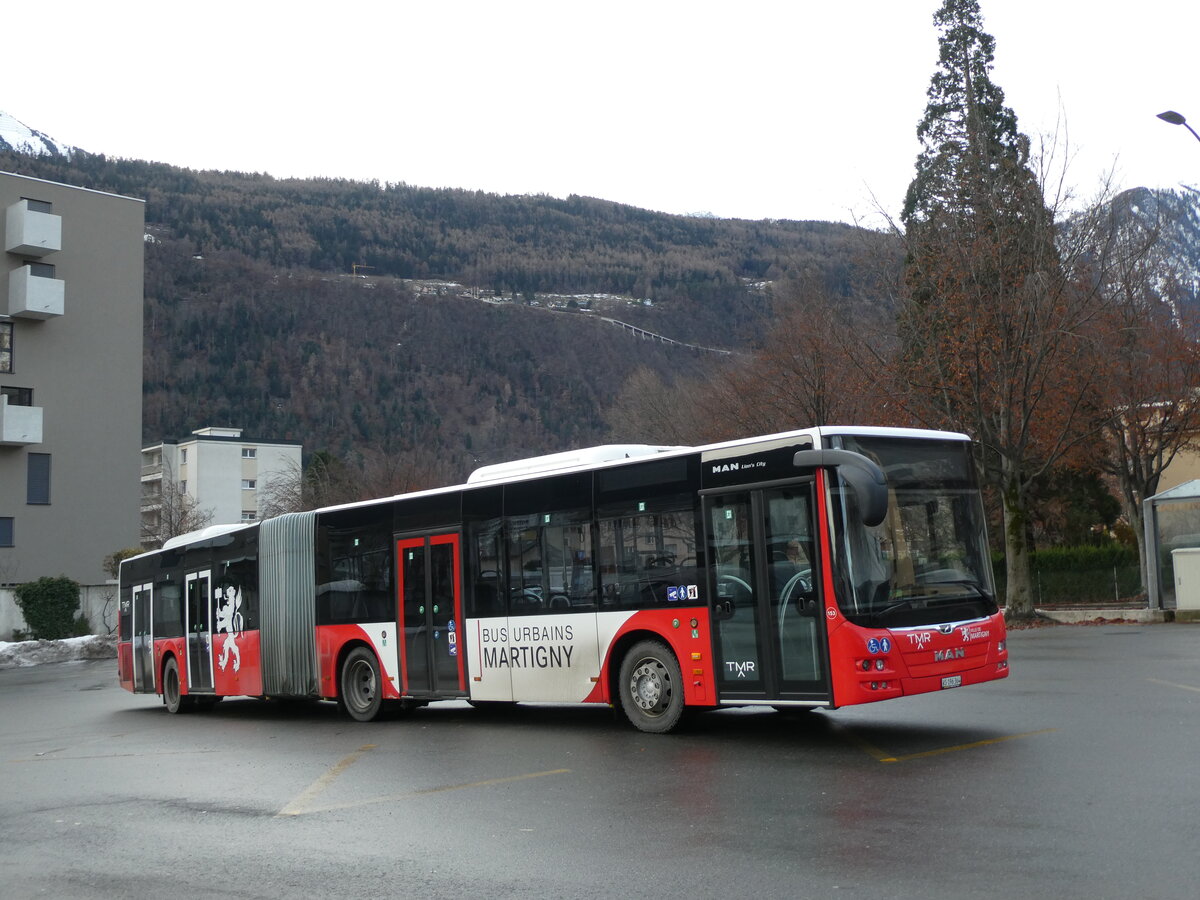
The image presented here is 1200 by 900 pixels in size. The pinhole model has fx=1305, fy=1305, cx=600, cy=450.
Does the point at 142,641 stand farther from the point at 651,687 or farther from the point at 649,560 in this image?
the point at 649,560

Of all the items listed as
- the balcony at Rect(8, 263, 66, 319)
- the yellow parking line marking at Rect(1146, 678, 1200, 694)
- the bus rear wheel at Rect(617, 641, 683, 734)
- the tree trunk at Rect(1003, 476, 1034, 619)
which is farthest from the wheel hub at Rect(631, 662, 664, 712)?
the balcony at Rect(8, 263, 66, 319)

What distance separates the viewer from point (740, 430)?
47219 millimetres

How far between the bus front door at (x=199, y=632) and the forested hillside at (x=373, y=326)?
101803mm

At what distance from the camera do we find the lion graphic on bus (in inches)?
744

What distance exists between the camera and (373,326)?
176 meters

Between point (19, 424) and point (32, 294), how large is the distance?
5.16m

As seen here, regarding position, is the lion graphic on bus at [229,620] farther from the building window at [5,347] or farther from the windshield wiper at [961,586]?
the building window at [5,347]

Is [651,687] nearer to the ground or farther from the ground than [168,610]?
nearer to the ground

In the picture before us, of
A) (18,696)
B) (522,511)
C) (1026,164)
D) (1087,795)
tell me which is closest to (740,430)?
(1026,164)

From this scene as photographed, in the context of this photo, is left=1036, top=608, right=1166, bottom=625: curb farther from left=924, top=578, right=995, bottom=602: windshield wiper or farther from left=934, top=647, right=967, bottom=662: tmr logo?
left=934, top=647, right=967, bottom=662: tmr logo

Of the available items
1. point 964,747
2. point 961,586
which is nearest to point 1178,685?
point 961,586

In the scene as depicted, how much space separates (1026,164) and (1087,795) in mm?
28157

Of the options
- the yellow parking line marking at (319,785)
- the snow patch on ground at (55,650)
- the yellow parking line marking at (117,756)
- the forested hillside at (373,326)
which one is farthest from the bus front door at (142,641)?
the forested hillside at (373,326)

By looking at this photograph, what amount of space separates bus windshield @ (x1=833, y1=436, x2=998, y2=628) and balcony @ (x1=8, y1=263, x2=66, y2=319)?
46.9 m
